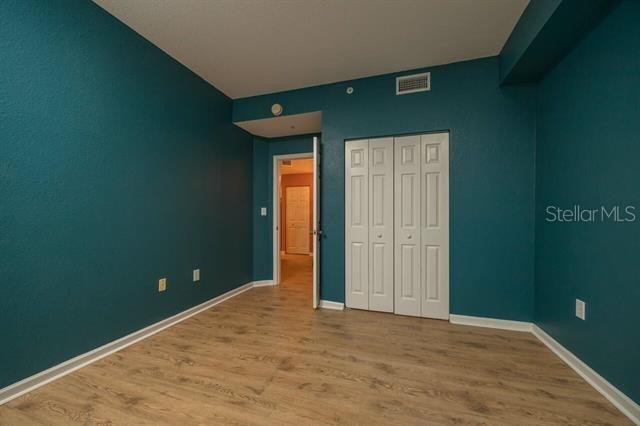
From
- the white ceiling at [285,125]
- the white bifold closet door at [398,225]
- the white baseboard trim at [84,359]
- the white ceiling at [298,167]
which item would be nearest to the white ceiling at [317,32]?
the white ceiling at [285,125]

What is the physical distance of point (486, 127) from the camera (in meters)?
2.61

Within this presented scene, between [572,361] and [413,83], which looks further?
[413,83]

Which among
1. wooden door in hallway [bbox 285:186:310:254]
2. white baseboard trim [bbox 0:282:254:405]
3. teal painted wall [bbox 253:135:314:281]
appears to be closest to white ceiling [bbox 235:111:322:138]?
teal painted wall [bbox 253:135:314:281]

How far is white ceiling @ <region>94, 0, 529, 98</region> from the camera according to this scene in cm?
198

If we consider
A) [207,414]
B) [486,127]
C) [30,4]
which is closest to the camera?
[207,414]

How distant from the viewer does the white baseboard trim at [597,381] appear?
1406 mm

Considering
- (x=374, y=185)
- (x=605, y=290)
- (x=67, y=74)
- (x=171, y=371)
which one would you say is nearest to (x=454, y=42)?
(x=374, y=185)

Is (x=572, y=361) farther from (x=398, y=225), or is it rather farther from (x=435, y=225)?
(x=398, y=225)

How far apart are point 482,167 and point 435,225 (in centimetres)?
77

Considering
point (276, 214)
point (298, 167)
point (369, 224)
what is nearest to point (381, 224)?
point (369, 224)

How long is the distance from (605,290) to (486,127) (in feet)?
5.65

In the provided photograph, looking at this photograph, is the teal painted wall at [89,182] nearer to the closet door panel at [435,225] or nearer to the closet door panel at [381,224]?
the closet door panel at [381,224]

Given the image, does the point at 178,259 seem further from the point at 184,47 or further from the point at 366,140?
the point at 366,140

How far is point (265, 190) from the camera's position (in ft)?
13.5
